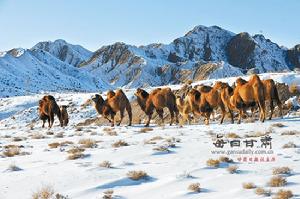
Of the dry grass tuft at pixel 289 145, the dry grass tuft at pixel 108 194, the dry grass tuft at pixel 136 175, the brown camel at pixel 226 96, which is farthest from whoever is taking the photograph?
the brown camel at pixel 226 96

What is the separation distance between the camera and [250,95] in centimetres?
1909

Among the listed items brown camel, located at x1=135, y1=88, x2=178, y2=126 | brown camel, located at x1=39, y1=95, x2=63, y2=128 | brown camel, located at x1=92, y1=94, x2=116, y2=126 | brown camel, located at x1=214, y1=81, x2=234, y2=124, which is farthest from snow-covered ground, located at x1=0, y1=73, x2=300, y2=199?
brown camel, located at x1=39, y1=95, x2=63, y2=128

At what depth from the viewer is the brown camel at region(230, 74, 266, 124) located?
1877cm

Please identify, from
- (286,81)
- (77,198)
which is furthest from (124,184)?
(286,81)

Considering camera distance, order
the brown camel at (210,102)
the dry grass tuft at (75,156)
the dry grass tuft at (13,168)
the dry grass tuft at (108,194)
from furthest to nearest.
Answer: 1. the brown camel at (210,102)
2. the dry grass tuft at (75,156)
3. the dry grass tuft at (13,168)
4. the dry grass tuft at (108,194)

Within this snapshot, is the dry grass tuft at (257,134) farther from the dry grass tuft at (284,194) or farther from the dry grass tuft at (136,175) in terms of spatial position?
the dry grass tuft at (284,194)

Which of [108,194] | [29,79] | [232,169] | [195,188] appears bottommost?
[108,194]

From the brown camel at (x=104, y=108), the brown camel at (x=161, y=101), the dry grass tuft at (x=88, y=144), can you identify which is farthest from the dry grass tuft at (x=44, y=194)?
the brown camel at (x=104, y=108)

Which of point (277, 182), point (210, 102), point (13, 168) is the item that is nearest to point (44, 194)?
point (13, 168)

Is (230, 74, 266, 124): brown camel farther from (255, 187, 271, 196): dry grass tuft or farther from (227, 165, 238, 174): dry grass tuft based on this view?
(255, 187, 271, 196): dry grass tuft

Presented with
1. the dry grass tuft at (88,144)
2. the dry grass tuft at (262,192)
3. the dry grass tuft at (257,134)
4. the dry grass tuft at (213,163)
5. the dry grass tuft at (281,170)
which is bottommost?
the dry grass tuft at (262,192)

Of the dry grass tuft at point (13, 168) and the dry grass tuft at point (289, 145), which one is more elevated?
the dry grass tuft at point (289, 145)

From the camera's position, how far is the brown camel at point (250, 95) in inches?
739

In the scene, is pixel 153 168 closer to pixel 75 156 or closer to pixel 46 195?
pixel 75 156
